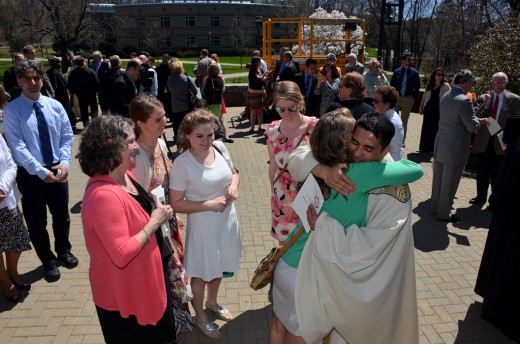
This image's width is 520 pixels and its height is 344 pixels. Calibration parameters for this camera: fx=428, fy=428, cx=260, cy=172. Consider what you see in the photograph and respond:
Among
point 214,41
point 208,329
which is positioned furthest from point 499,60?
point 214,41

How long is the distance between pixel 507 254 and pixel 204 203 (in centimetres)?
245

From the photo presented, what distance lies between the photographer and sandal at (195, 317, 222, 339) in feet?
11.9

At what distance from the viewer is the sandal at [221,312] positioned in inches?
152

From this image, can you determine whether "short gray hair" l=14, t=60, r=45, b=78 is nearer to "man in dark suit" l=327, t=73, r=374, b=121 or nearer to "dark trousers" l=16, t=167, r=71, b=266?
"dark trousers" l=16, t=167, r=71, b=266

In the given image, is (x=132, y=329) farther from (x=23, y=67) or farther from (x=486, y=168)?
(x=486, y=168)

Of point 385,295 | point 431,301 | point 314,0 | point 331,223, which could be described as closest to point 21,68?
point 331,223

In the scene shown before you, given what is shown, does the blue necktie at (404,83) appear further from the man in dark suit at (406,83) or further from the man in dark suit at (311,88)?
the man in dark suit at (311,88)

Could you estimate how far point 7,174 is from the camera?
383cm

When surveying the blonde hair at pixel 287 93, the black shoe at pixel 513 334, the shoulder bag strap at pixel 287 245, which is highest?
the blonde hair at pixel 287 93

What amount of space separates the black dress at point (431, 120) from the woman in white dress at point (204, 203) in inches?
271

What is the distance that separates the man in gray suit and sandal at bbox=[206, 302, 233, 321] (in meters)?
3.57

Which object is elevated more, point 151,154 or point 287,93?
point 287,93

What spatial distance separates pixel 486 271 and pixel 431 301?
594 millimetres

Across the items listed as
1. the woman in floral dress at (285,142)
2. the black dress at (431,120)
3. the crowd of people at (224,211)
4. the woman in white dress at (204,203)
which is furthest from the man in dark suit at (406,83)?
the woman in white dress at (204,203)
